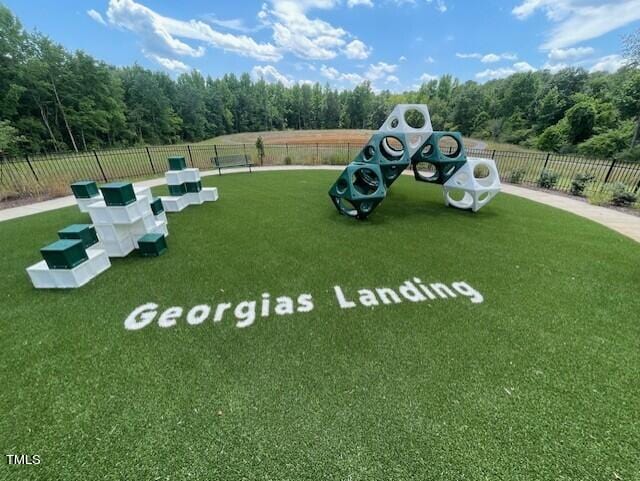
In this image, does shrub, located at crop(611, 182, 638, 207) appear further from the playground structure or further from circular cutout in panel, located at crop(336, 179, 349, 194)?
circular cutout in panel, located at crop(336, 179, 349, 194)

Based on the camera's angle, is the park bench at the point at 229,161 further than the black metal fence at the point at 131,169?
Yes

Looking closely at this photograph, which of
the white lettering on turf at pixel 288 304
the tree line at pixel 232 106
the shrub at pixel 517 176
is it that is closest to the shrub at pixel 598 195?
the shrub at pixel 517 176

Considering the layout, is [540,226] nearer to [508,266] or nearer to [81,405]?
[508,266]

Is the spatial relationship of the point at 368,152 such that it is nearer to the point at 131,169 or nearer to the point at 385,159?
the point at 385,159

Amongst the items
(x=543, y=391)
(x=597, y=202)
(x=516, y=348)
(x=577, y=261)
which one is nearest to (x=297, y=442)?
(x=543, y=391)

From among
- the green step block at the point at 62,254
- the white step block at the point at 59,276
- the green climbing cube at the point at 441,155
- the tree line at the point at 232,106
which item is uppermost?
the tree line at the point at 232,106

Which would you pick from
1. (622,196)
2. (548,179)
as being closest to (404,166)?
(622,196)

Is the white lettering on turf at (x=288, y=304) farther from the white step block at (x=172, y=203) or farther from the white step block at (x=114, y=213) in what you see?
the white step block at (x=172, y=203)
